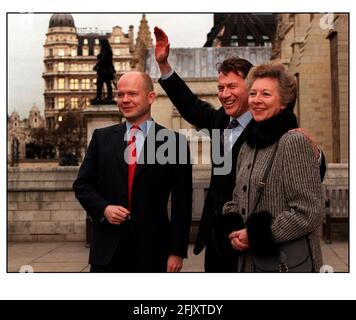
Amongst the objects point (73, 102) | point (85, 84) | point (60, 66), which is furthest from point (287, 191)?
point (60, 66)

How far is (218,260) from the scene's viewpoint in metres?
4.30

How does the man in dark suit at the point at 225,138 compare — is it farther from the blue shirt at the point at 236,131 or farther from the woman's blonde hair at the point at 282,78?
the woman's blonde hair at the point at 282,78

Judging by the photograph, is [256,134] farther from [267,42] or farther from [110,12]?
[267,42]

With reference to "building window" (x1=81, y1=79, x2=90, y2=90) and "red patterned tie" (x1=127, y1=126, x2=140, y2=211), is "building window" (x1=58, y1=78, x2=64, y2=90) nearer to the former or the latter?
"building window" (x1=81, y1=79, x2=90, y2=90)

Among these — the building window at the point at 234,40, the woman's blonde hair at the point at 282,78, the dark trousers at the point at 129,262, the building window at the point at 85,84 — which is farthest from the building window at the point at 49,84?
the woman's blonde hair at the point at 282,78

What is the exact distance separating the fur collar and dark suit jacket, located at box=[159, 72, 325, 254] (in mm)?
216

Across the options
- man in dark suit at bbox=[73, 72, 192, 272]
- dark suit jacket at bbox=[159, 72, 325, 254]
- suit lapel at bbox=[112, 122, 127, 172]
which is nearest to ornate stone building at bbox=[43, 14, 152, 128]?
dark suit jacket at bbox=[159, 72, 325, 254]

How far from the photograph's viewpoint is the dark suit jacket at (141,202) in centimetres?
438

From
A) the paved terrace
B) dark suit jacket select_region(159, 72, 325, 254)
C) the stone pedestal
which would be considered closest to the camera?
dark suit jacket select_region(159, 72, 325, 254)

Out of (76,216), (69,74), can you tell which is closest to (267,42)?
(69,74)

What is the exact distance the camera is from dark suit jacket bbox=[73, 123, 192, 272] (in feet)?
14.4
